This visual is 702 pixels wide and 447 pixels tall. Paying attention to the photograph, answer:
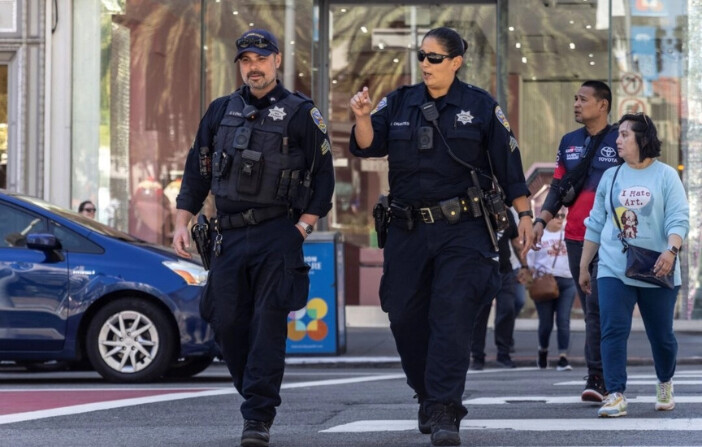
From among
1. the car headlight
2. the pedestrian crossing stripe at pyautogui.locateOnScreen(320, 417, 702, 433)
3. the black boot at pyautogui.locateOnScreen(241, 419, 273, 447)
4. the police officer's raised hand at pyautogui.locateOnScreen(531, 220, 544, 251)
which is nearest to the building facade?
the car headlight

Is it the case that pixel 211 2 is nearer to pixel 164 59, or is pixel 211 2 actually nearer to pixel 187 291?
pixel 164 59

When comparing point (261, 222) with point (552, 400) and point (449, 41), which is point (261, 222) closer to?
point (449, 41)

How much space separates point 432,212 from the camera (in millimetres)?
6754

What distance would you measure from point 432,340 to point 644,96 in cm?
1235

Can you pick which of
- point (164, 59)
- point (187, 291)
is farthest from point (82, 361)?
point (164, 59)

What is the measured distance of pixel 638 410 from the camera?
8.31 metres

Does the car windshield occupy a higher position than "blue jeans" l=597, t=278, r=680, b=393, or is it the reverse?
the car windshield

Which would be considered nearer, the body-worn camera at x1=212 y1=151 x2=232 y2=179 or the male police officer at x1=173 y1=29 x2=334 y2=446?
the male police officer at x1=173 y1=29 x2=334 y2=446

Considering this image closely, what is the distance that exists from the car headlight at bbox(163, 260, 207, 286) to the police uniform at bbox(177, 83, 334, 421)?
4.50 metres

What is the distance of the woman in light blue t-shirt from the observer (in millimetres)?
8117

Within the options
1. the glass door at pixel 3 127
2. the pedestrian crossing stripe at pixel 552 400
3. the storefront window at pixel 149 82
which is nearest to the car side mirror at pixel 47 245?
the pedestrian crossing stripe at pixel 552 400

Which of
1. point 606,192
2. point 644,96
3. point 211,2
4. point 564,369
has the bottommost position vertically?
point 564,369

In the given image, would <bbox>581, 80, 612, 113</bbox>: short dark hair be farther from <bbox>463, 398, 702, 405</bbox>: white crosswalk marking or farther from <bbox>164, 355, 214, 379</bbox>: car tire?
<bbox>164, 355, 214, 379</bbox>: car tire

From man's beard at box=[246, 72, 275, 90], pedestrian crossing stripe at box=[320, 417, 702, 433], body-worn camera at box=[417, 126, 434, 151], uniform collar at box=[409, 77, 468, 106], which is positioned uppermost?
man's beard at box=[246, 72, 275, 90]
